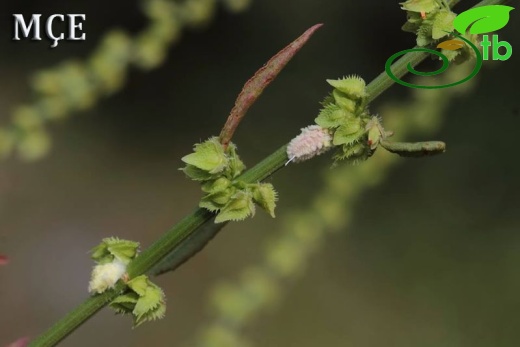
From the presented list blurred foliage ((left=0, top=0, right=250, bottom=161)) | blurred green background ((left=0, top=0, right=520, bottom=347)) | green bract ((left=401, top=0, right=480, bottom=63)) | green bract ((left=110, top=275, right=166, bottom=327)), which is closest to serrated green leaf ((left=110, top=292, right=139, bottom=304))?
green bract ((left=110, top=275, right=166, bottom=327))

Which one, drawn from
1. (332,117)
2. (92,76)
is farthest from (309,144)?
(92,76)

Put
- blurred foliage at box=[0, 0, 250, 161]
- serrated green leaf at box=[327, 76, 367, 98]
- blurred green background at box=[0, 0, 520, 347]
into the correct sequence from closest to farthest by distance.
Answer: serrated green leaf at box=[327, 76, 367, 98] → blurred foliage at box=[0, 0, 250, 161] → blurred green background at box=[0, 0, 520, 347]

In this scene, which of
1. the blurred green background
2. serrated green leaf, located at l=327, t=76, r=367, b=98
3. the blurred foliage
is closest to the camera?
serrated green leaf, located at l=327, t=76, r=367, b=98

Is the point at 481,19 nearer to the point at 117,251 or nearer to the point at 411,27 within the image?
the point at 411,27

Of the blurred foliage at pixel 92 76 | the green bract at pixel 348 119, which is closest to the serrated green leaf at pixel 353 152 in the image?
the green bract at pixel 348 119

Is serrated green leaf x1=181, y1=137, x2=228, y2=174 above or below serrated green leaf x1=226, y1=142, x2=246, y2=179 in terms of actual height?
above

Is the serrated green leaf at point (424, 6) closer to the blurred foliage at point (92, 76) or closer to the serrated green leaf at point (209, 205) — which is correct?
the serrated green leaf at point (209, 205)

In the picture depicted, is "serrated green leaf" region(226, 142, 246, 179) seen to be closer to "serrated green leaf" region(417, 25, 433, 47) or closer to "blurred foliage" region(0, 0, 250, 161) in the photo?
"serrated green leaf" region(417, 25, 433, 47)
